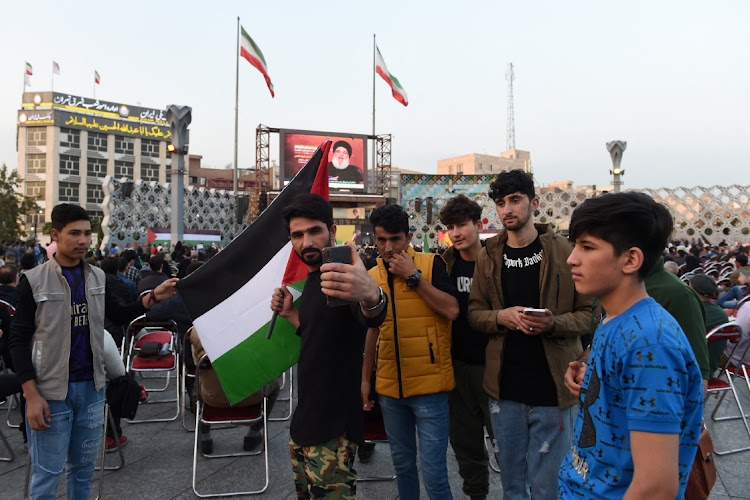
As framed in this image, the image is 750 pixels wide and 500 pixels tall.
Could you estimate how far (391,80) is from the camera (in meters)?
32.9

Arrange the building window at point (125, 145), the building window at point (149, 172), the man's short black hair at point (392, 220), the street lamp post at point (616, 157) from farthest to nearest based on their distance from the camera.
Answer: the building window at point (149, 172)
the building window at point (125, 145)
the street lamp post at point (616, 157)
the man's short black hair at point (392, 220)

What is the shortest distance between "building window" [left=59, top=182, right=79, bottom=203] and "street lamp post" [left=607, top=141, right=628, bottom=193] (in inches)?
2328

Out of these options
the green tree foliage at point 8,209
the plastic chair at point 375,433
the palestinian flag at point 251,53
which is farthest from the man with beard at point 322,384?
the green tree foliage at point 8,209

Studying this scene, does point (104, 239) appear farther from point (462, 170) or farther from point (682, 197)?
point (462, 170)

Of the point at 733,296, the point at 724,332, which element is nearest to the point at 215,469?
the point at 724,332

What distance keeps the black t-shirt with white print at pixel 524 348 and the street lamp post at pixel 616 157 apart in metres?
13.9

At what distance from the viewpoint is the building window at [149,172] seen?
209 feet

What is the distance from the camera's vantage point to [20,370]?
8.55 ft

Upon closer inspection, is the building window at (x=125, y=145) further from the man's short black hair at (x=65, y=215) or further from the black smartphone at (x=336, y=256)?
the black smartphone at (x=336, y=256)

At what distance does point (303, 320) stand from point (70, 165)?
218 ft

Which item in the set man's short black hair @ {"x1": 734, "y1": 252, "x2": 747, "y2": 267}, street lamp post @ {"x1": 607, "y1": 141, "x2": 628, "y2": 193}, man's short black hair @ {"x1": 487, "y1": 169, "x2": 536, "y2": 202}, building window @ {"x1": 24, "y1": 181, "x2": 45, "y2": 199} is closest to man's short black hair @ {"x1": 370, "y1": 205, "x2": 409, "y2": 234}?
man's short black hair @ {"x1": 487, "y1": 169, "x2": 536, "y2": 202}

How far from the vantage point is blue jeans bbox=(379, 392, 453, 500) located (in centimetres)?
273

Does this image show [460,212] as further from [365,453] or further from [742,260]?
[742,260]

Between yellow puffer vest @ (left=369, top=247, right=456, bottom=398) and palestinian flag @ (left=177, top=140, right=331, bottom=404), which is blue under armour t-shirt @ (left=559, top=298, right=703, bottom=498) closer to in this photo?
yellow puffer vest @ (left=369, top=247, right=456, bottom=398)
